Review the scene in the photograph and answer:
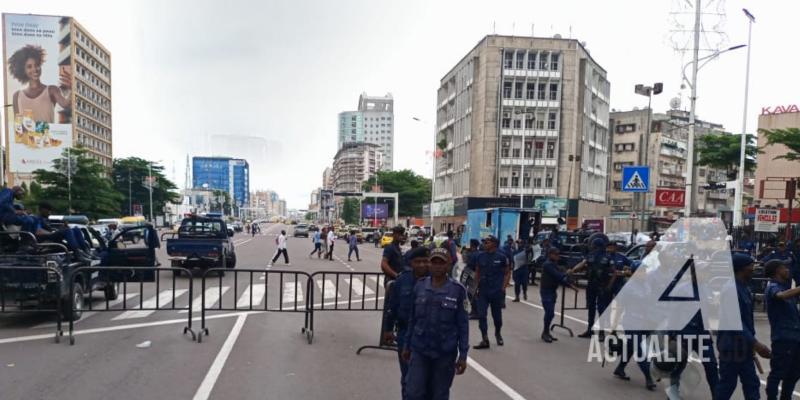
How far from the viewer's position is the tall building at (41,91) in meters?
69.5

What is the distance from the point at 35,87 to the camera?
240 ft

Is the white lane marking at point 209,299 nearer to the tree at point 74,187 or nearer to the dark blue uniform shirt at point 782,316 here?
the dark blue uniform shirt at point 782,316

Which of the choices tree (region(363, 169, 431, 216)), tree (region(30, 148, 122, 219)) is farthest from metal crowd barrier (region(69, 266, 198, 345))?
tree (region(363, 169, 431, 216))

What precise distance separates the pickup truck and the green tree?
180 feet

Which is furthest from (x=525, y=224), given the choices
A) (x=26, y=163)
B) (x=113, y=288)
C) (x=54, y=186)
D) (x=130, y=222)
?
(x=26, y=163)

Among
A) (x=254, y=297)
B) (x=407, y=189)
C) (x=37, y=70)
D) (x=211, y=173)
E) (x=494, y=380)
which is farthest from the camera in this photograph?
(x=211, y=173)

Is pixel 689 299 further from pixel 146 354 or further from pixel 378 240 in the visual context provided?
pixel 378 240

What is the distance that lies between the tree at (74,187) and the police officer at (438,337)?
134 feet

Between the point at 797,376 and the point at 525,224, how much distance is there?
64.0 ft

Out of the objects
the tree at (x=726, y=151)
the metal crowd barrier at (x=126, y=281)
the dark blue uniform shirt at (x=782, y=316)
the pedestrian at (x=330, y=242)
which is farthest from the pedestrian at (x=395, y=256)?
the tree at (x=726, y=151)

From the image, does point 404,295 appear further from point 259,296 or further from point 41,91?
point 41,91

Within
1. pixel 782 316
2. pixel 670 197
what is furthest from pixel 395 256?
pixel 670 197

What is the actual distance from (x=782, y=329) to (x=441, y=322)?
346 cm

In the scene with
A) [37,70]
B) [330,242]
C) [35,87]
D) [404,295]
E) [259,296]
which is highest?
[37,70]
